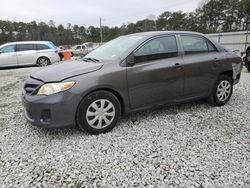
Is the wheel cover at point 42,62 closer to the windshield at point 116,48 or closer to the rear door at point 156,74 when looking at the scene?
the windshield at point 116,48

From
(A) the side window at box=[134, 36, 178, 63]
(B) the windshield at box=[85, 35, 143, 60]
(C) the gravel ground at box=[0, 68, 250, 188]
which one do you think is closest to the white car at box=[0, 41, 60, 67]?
(C) the gravel ground at box=[0, 68, 250, 188]

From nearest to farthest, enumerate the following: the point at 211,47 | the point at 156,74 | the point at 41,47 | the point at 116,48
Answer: the point at 156,74 → the point at 116,48 → the point at 211,47 → the point at 41,47

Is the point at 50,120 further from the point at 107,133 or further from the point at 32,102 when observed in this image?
the point at 107,133

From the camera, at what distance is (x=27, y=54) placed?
11.6 metres

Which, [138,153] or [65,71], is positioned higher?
[65,71]

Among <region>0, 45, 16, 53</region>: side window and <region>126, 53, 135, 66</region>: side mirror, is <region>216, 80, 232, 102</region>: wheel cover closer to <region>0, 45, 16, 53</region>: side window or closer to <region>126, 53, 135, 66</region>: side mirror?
<region>126, 53, 135, 66</region>: side mirror

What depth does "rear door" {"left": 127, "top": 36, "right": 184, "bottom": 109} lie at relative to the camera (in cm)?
348

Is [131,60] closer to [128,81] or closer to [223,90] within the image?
[128,81]

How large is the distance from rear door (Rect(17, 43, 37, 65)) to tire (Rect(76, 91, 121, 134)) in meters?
9.72

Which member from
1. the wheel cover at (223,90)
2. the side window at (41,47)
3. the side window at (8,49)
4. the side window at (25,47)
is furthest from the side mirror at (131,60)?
the side window at (8,49)

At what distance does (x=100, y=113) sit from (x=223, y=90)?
2.67 metres

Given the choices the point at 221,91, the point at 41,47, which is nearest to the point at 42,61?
the point at 41,47

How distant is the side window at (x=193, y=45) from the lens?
4004 mm

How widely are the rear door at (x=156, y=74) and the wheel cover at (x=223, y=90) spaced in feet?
3.30
